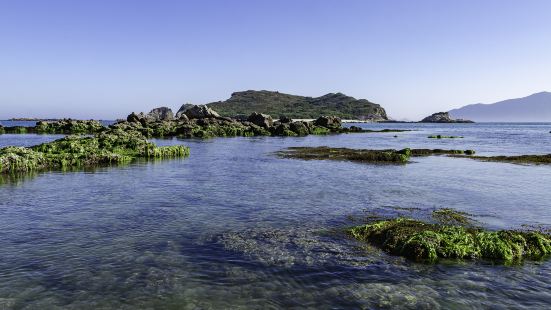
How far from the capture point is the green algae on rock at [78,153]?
33.2 m

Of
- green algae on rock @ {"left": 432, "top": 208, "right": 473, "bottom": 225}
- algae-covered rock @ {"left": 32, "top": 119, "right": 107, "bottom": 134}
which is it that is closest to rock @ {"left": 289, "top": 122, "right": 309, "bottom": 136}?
algae-covered rock @ {"left": 32, "top": 119, "right": 107, "bottom": 134}

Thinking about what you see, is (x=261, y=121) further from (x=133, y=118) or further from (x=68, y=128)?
(x=68, y=128)

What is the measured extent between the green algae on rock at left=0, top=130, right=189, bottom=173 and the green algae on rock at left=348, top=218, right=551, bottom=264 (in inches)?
1183

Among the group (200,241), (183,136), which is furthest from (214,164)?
(183,136)

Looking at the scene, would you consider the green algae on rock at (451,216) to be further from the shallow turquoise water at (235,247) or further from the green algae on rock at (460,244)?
the green algae on rock at (460,244)

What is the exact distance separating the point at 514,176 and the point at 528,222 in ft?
55.9

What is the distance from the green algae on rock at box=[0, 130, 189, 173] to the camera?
33.2 meters

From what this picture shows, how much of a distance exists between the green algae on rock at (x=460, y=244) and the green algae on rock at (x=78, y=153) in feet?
98.6

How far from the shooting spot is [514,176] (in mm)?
33156

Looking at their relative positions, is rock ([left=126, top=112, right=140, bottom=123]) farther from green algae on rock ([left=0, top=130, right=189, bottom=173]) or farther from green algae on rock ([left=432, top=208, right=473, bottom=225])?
green algae on rock ([left=432, top=208, right=473, bottom=225])

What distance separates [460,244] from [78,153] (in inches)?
1445

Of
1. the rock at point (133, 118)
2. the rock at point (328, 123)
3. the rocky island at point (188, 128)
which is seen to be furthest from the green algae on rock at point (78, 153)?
the rock at point (328, 123)

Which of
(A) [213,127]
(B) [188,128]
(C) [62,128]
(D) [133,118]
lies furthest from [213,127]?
(C) [62,128]

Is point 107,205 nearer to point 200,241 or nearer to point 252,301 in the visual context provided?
point 200,241
